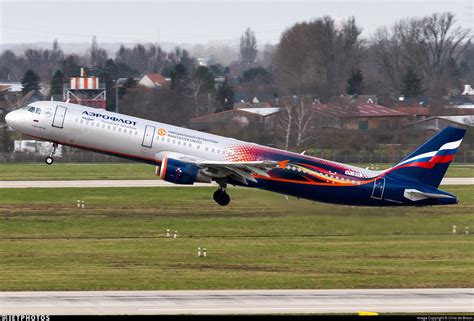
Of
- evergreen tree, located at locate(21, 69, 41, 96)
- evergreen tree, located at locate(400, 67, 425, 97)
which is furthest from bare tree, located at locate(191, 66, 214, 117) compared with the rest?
evergreen tree, located at locate(400, 67, 425, 97)

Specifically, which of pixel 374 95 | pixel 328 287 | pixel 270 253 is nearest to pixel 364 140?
pixel 374 95

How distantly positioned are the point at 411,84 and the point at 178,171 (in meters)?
114

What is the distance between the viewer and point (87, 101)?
134 metres

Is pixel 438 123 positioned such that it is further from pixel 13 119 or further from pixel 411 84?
pixel 13 119

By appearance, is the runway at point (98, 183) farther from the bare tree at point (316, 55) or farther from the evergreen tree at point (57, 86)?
the bare tree at point (316, 55)

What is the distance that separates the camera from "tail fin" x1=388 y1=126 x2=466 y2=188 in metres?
60.0

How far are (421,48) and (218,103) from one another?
4542 centimetres

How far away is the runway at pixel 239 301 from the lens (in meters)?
40.3

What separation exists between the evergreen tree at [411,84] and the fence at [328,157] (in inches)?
1992

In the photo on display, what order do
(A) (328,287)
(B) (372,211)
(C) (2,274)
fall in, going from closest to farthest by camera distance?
1. (A) (328,287)
2. (C) (2,274)
3. (B) (372,211)

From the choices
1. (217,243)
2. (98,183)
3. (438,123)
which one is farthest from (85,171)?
(438,123)

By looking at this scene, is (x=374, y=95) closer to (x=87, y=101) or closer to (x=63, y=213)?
(x=87, y=101)

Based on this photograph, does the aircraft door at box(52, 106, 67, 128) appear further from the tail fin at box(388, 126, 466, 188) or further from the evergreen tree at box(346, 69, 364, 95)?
the evergreen tree at box(346, 69, 364, 95)

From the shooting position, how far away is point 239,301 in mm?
42438
